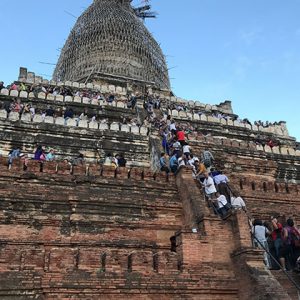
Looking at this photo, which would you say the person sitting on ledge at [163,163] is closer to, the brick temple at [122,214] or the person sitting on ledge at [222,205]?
the brick temple at [122,214]

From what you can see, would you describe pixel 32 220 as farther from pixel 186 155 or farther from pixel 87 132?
pixel 87 132

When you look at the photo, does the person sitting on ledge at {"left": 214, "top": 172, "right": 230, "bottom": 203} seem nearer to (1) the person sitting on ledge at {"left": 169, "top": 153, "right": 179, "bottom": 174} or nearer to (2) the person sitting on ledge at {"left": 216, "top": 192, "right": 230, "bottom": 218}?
A: (2) the person sitting on ledge at {"left": 216, "top": 192, "right": 230, "bottom": 218}

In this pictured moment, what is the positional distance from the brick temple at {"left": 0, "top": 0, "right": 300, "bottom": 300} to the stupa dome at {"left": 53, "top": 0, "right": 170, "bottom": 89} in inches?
391

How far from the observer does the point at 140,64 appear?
31.9 m

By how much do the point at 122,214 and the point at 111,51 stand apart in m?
22.3

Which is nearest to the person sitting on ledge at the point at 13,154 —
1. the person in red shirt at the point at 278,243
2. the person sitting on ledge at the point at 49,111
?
the person sitting on ledge at the point at 49,111

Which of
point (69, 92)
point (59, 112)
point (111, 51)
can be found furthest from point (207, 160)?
point (111, 51)

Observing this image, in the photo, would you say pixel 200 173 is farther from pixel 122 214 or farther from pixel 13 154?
pixel 13 154

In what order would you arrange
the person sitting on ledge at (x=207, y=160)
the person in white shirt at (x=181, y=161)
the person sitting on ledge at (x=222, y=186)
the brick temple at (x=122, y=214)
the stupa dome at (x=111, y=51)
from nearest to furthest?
1. the brick temple at (x=122, y=214)
2. the person sitting on ledge at (x=222, y=186)
3. the person in white shirt at (x=181, y=161)
4. the person sitting on ledge at (x=207, y=160)
5. the stupa dome at (x=111, y=51)

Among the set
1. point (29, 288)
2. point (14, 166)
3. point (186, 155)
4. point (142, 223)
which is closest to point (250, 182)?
point (186, 155)

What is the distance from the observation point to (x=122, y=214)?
1128 centimetres

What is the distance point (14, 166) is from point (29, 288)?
15.2ft

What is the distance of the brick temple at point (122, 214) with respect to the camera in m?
8.02

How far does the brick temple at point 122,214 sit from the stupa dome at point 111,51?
9930mm
